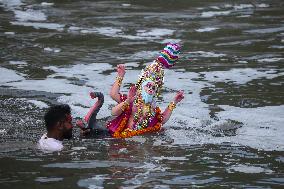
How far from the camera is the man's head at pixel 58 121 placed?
9.09m

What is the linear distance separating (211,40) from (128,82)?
208 inches

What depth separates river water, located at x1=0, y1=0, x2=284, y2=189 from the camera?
8.07 metres

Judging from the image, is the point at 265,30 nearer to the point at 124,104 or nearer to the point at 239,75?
the point at 239,75

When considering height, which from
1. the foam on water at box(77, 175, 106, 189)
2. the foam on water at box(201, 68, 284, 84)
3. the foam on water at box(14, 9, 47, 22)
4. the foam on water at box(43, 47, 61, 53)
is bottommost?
the foam on water at box(43, 47, 61, 53)

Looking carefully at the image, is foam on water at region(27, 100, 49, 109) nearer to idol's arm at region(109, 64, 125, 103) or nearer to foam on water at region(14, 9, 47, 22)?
idol's arm at region(109, 64, 125, 103)

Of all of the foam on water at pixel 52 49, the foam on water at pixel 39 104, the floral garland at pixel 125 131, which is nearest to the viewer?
the floral garland at pixel 125 131

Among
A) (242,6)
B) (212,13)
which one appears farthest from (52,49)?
(242,6)

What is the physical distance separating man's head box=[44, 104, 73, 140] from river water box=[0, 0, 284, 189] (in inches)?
10.6

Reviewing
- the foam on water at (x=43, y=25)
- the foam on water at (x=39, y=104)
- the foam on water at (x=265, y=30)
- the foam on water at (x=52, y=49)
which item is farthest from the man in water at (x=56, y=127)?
the foam on water at (x=43, y=25)

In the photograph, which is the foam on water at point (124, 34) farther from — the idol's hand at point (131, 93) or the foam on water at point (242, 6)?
the idol's hand at point (131, 93)

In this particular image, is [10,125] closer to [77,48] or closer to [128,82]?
[128,82]

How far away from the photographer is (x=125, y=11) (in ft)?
80.1

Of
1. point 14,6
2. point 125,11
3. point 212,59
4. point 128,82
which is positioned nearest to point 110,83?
point 128,82

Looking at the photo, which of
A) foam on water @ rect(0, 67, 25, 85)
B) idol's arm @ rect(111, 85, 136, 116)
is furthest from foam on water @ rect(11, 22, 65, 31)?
idol's arm @ rect(111, 85, 136, 116)
